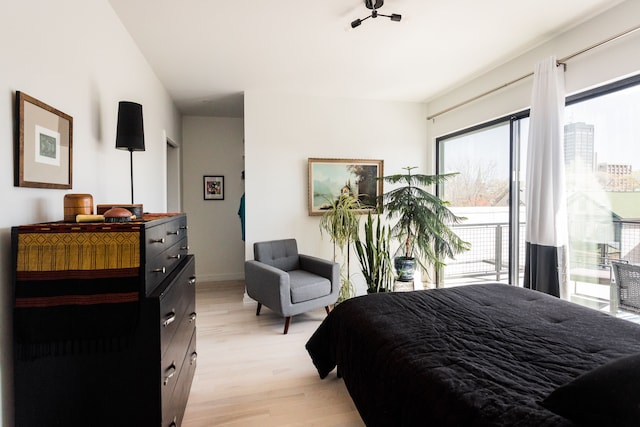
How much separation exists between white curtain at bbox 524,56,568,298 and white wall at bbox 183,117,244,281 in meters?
3.96

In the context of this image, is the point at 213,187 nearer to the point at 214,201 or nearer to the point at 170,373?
the point at 214,201

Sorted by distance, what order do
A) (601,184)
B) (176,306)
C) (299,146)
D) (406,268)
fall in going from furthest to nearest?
1. (299,146)
2. (406,268)
3. (601,184)
4. (176,306)

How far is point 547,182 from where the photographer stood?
2.47 m

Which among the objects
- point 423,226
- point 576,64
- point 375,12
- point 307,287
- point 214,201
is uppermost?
point 375,12

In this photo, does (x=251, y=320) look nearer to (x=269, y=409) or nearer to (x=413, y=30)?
(x=269, y=409)

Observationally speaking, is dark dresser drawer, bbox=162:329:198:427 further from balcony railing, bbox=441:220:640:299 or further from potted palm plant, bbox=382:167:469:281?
balcony railing, bbox=441:220:640:299

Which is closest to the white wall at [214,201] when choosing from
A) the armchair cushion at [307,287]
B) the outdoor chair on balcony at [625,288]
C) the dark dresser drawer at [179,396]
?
the armchair cushion at [307,287]

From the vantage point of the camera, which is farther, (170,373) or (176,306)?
(176,306)

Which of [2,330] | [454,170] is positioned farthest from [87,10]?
[454,170]

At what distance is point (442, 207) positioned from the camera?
3.58 metres

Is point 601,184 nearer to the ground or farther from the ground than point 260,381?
farther from the ground

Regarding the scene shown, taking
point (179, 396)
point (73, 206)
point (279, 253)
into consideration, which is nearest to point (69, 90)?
point (73, 206)

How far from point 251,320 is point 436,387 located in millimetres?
2554

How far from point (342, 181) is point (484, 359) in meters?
3.02
